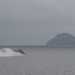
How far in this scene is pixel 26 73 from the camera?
210 feet

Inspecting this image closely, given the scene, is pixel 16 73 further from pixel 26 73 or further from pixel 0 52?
pixel 0 52

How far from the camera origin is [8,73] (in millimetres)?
63969

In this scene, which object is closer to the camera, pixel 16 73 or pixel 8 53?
pixel 16 73

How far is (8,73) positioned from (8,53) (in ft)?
240

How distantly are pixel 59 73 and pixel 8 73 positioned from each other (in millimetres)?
9788

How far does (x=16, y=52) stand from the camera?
140 m

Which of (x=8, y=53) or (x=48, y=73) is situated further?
(x=8, y=53)

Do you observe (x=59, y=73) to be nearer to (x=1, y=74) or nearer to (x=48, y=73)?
(x=48, y=73)

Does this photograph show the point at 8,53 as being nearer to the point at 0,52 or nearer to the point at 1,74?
the point at 0,52

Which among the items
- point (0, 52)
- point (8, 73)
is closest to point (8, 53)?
point (0, 52)

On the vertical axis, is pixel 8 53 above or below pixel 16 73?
above

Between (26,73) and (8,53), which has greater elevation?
(8,53)

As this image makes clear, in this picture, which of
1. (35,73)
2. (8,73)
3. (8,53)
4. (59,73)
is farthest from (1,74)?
(8,53)

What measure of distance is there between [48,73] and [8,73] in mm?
7661
